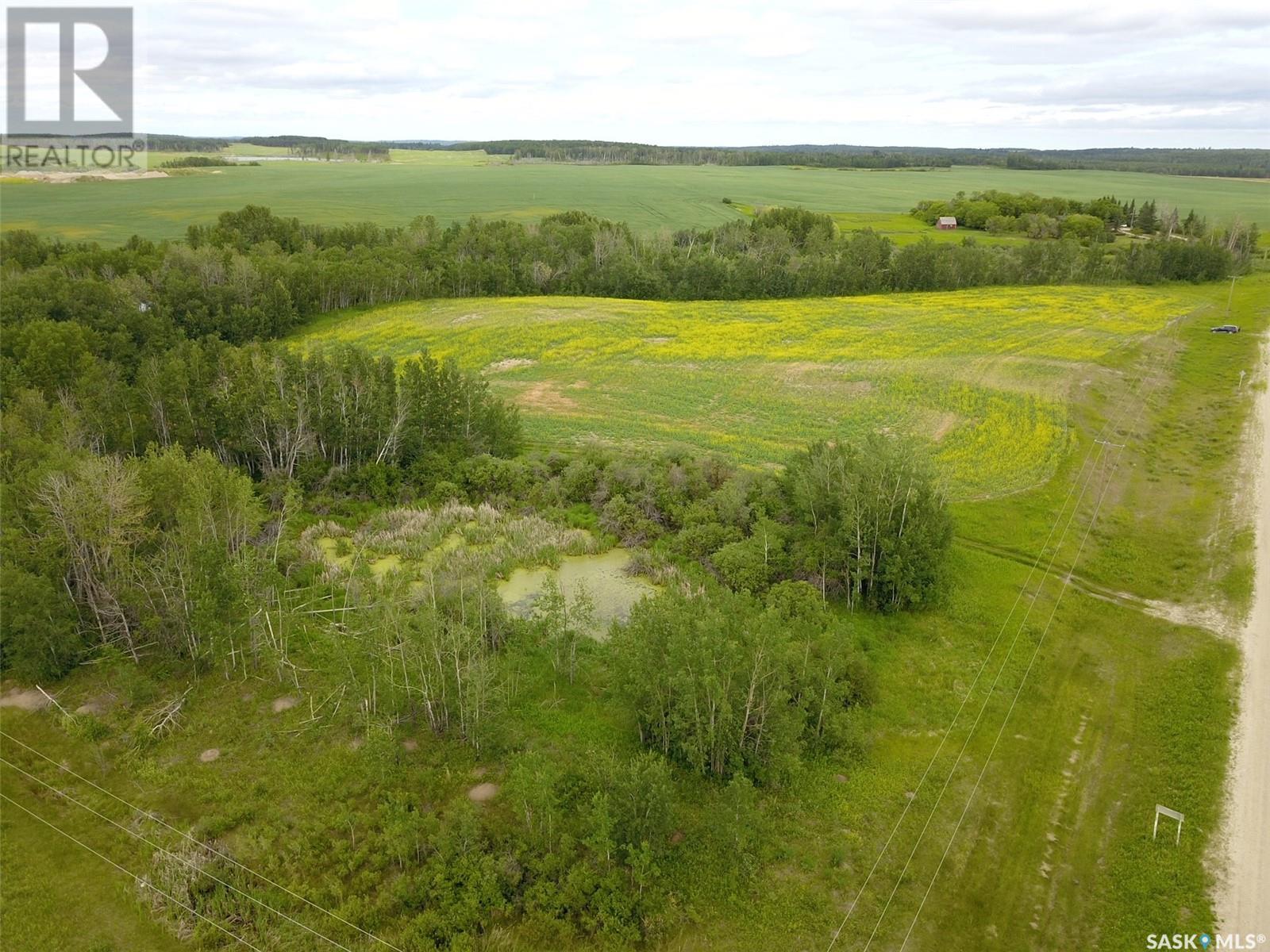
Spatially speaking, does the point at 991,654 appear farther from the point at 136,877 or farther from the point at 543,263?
the point at 543,263

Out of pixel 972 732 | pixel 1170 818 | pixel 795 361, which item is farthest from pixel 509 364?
pixel 1170 818

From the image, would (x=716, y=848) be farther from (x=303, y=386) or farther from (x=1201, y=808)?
(x=303, y=386)

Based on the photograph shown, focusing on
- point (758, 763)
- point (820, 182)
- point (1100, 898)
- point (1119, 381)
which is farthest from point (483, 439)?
point (820, 182)

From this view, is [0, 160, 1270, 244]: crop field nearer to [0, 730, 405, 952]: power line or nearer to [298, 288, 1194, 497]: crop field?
[298, 288, 1194, 497]: crop field

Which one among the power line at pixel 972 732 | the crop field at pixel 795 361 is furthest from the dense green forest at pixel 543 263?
the power line at pixel 972 732

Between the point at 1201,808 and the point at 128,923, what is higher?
the point at 1201,808
